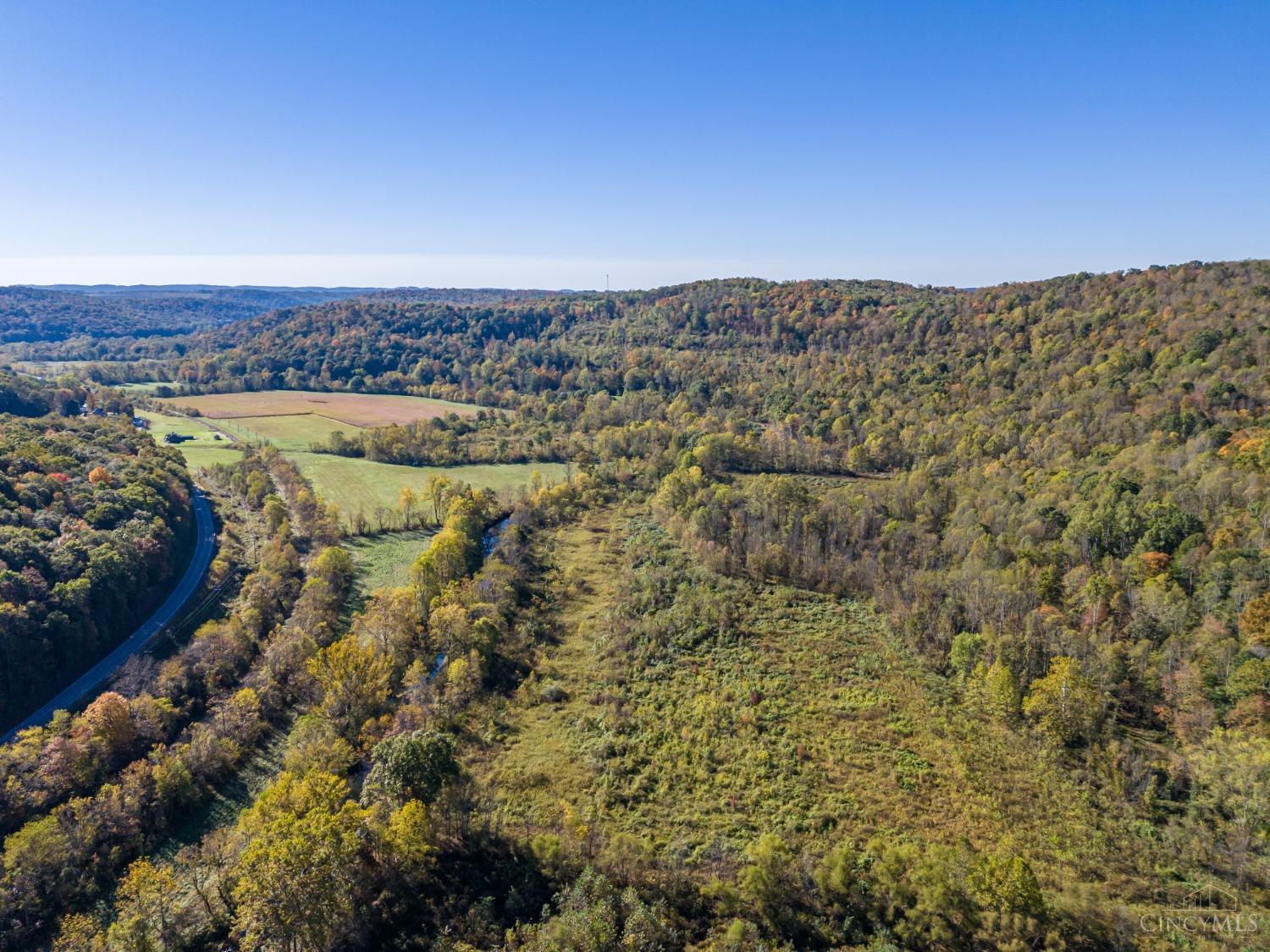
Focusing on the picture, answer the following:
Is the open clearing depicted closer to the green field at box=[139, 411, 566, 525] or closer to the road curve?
the green field at box=[139, 411, 566, 525]

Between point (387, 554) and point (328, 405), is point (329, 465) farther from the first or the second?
point (328, 405)

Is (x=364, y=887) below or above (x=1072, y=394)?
below

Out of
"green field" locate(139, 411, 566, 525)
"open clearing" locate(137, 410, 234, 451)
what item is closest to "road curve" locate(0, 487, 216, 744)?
"green field" locate(139, 411, 566, 525)

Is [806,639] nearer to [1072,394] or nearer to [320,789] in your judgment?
[320,789]

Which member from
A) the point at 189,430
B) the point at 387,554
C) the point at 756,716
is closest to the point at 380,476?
the point at 387,554

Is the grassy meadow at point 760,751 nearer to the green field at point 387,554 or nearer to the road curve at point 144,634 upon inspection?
the green field at point 387,554

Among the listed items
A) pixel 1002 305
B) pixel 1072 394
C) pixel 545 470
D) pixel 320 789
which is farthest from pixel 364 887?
pixel 1002 305
